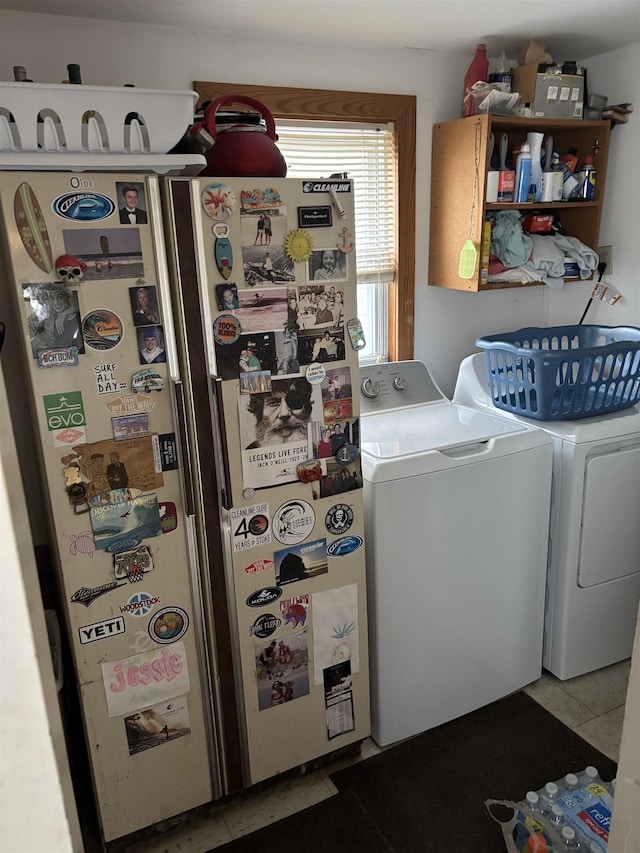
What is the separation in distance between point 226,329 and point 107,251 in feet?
1.08

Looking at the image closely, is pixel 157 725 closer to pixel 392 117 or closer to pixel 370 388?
pixel 370 388

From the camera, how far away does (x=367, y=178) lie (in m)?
2.56

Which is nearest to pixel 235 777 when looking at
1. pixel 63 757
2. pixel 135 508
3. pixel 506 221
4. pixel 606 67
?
pixel 135 508

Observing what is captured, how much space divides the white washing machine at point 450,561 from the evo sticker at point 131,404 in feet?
2.29

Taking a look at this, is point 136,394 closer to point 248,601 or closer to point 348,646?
point 248,601

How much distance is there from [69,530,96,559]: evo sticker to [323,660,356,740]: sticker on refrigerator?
82 cm

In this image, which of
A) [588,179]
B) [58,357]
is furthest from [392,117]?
[58,357]

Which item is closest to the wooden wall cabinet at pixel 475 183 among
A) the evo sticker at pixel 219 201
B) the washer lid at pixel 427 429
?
the washer lid at pixel 427 429

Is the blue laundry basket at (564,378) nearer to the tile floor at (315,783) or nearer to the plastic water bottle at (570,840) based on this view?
the tile floor at (315,783)

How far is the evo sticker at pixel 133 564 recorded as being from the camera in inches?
63.7

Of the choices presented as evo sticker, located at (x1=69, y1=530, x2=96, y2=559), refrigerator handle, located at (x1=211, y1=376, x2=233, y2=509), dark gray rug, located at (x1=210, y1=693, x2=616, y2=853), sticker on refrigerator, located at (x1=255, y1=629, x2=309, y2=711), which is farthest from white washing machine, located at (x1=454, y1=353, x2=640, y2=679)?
evo sticker, located at (x1=69, y1=530, x2=96, y2=559)

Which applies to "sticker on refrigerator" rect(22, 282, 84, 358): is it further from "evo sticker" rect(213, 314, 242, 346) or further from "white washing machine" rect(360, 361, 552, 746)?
"white washing machine" rect(360, 361, 552, 746)

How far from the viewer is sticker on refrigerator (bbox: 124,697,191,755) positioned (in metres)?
1.72

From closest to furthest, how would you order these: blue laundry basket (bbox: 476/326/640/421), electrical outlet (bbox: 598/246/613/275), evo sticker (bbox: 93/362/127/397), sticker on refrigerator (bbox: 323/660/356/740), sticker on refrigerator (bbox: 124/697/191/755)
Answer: evo sticker (bbox: 93/362/127/397), sticker on refrigerator (bbox: 124/697/191/755), sticker on refrigerator (bbox: 323/660/356/740), blue laundry basket (bbox: 476/326/640/421), electrical outlet (bbox: 598/246/613/275)
